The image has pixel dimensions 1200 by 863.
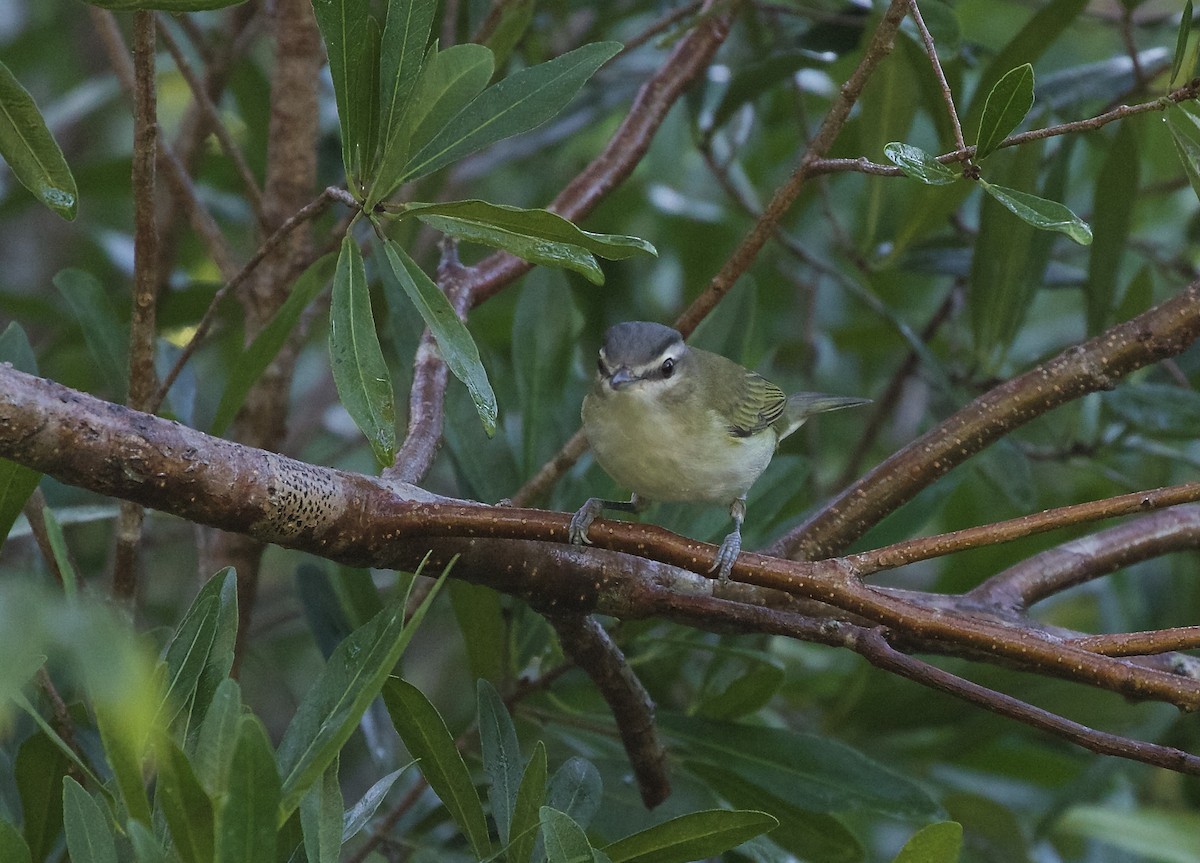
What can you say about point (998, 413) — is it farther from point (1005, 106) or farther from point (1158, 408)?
point (1158, 408)

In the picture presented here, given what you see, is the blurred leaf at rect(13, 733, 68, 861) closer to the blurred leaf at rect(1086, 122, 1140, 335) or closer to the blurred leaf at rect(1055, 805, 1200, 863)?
the blurred leaf at rect(1055, 805, 1200, 863)

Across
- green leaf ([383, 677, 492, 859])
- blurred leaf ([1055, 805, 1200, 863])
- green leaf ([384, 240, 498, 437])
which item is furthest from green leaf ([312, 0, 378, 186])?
blurred leaf ([1055, 805, 1200, 863])

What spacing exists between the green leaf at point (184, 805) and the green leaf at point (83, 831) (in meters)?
0.12

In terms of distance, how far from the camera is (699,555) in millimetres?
1473

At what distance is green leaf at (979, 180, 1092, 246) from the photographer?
4.42 feet

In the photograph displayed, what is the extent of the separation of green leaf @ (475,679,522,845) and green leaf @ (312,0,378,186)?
68 cm

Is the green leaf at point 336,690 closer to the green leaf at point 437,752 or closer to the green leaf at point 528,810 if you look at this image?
the green leaf at point 437,752

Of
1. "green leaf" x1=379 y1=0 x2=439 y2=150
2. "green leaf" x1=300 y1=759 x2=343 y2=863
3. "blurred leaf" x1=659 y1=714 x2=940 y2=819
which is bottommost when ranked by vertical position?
"blurred leaf" x1=659 y1=714 x2=940 y2=819

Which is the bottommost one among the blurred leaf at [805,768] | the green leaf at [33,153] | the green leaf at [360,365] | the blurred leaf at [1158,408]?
the blurred leaf at [805,768]

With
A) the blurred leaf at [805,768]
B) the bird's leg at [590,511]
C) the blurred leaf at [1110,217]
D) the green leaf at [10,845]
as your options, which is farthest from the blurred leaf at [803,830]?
the blurred leaf at [1110,217]

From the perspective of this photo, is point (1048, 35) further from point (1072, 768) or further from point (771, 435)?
point (1072, 768)

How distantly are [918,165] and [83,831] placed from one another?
1.14m

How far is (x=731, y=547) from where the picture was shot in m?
2.04

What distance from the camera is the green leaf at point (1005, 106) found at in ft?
4.47
